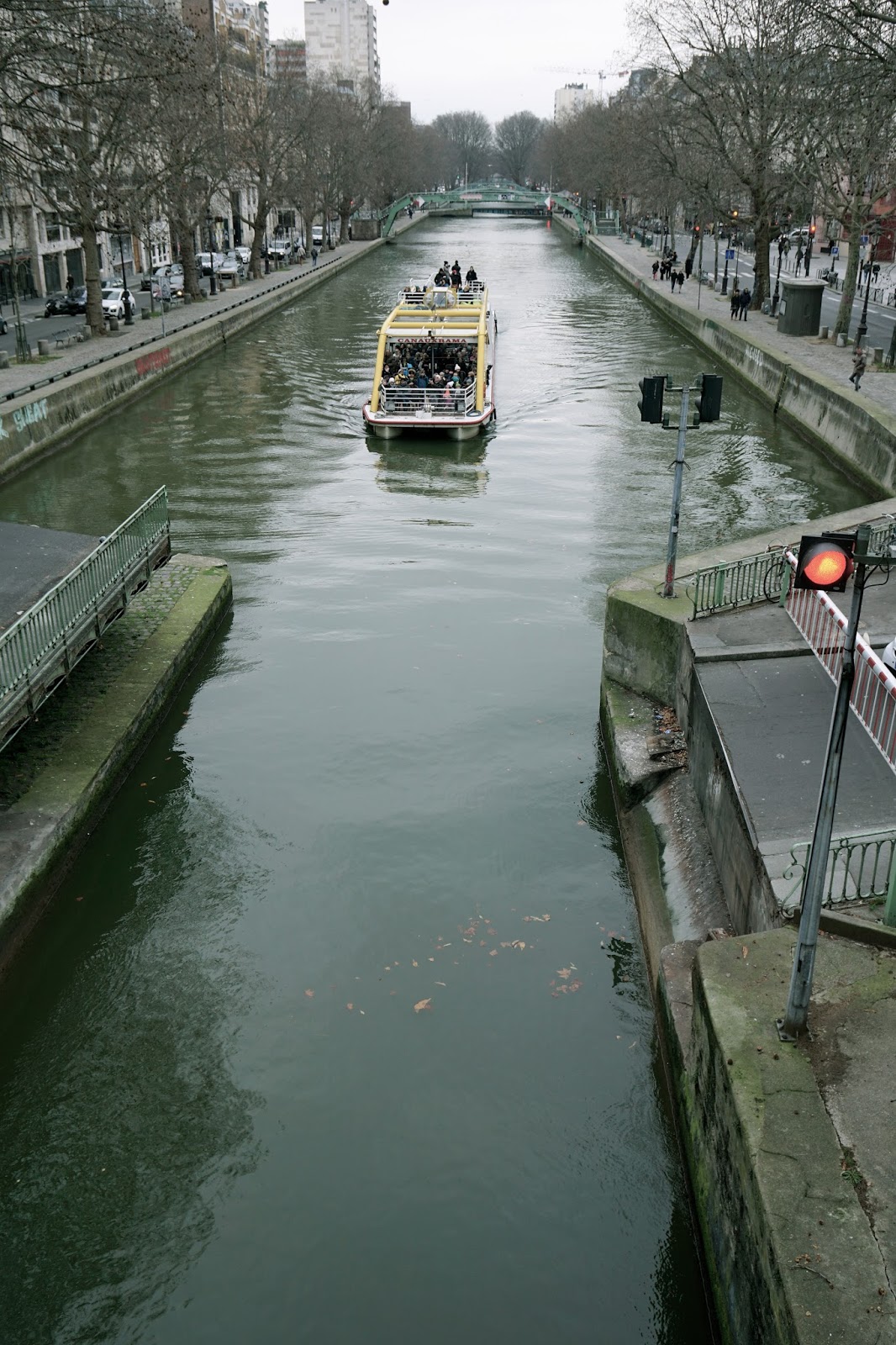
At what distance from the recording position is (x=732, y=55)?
4434 centimetres

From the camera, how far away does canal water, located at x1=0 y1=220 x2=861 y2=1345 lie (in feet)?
23.9

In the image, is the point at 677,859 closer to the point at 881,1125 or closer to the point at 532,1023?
the point at 532,1023

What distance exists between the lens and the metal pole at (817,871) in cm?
608

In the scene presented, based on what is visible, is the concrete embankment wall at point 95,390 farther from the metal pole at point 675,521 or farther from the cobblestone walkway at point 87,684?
the metal pole at point 675,521

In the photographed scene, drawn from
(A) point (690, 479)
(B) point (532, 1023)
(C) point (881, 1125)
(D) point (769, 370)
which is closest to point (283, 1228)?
(B) point (532, 1023)

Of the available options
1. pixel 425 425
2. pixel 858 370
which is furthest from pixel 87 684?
pixel 858 370

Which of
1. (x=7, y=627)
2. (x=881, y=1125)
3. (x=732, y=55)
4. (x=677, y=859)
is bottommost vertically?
(x=677, y=859)

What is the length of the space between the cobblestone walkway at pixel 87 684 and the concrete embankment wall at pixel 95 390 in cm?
1142

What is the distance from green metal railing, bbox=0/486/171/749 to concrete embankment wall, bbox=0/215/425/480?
13.2m

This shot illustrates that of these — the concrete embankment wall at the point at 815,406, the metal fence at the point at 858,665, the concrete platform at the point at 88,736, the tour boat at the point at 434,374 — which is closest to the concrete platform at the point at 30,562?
the concrete platform at the point at 88,736

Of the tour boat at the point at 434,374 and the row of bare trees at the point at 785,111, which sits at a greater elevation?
the row of bare trees at the point at 785,111

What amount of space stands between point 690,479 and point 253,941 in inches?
749

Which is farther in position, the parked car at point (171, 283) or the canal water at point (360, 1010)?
the parked car at point (171, 283)

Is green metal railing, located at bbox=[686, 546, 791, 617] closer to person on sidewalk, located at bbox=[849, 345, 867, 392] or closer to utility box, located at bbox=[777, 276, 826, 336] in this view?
person on sidewalk, located at bbox=[849, 345, 867, 392]
